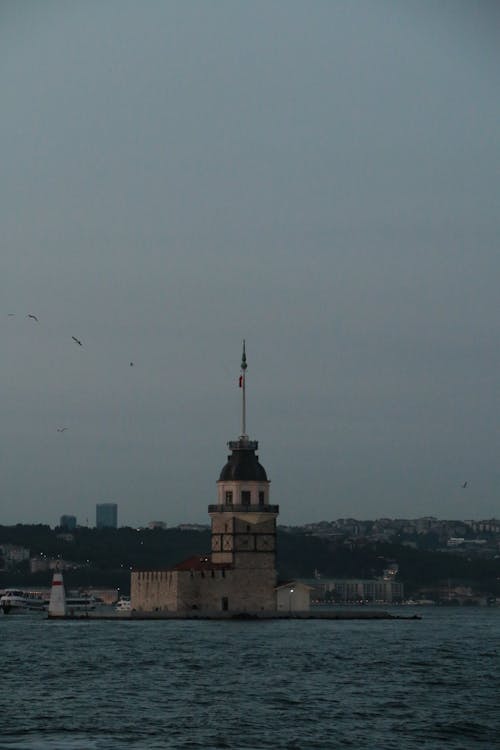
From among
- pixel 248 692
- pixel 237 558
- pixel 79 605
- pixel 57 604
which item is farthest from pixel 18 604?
pixel 248 692

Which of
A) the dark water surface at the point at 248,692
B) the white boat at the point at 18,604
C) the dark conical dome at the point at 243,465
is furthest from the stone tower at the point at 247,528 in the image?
the white boat at the point at 18,604

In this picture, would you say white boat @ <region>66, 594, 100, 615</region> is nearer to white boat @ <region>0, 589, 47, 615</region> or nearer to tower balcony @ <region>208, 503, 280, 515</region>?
white boat @ <region>0, 589, 47, 615</region>

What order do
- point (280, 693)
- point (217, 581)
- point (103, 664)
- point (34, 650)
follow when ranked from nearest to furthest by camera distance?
1. point (280, 693)
2. point (103, 664)
3. point (34, 650)
4. point (217, 581)

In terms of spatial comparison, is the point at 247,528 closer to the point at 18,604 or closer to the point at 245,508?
the point at 245,508

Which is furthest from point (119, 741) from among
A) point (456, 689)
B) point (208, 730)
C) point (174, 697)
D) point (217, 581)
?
point (217, 581)

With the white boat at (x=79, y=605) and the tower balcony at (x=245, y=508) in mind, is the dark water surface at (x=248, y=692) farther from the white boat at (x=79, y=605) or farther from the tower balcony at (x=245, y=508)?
the white boat at (x=79, y=605)

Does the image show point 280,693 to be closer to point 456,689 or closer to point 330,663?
point 456,689
